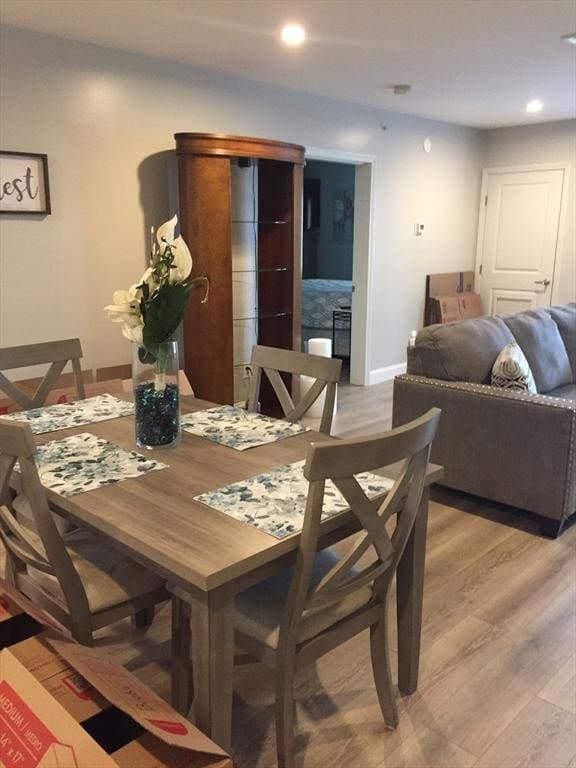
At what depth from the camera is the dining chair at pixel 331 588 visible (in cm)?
128

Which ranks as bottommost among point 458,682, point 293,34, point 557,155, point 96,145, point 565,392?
point 458,682

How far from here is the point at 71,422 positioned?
209 cm

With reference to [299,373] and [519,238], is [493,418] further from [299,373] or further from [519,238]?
[519,238]

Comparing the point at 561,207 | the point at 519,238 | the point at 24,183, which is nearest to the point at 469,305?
the point at 519,238

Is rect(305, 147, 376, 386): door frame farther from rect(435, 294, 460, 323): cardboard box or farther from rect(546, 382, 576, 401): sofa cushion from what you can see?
rect(546, 382, 576, 401): sofa cushion

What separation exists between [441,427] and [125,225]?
2241 mm

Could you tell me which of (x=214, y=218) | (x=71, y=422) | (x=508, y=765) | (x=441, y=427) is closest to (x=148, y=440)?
(x=71, y=422)

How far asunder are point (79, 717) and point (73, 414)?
1331mm

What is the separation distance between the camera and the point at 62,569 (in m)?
1.50

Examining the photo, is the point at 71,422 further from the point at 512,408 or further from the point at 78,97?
the point at 78,97

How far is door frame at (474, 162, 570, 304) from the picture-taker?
6262 millimetres

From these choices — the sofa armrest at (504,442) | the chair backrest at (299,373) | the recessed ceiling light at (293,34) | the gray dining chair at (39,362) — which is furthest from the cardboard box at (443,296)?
the gray dining chair at (39,362)

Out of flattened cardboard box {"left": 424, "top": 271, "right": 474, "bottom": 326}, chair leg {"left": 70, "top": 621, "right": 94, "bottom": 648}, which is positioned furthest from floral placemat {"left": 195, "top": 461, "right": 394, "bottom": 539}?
flattened cardboard box {"left": 424, "top": 271, "right": 474, "bottom": 326}

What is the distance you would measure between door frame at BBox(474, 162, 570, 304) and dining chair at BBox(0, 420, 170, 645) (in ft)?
19.4
